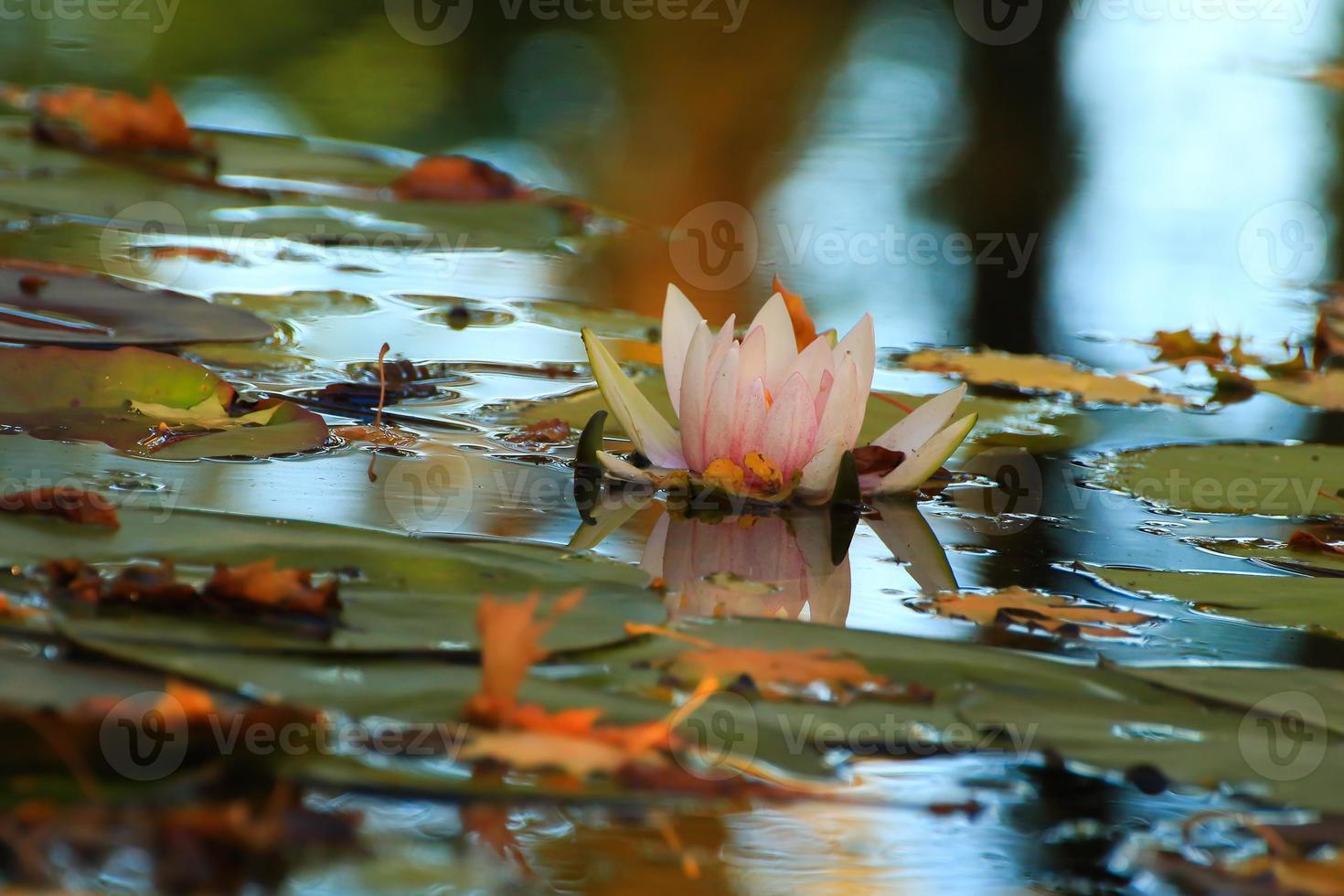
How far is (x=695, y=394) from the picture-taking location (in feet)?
5.89

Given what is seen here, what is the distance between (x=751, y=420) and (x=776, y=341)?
0.11 metres

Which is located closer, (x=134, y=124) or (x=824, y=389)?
(x=824, y=389)

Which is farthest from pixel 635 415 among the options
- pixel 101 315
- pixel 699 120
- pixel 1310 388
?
pixel 699 120

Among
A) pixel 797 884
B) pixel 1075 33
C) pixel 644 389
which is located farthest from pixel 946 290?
pixel 1075 33

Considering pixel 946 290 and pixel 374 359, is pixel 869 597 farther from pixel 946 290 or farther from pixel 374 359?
pixel 946 290

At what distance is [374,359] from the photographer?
7.54 ft

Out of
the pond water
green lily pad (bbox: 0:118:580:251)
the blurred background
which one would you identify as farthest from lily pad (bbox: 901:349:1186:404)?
green lily pad (bbox: 0:118:580:251)

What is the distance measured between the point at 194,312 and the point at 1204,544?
148cm

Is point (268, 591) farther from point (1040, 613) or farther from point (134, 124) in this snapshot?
point (134, 124)

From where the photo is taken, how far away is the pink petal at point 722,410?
5.75 feet

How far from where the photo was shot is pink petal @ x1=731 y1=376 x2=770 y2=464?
1773mm

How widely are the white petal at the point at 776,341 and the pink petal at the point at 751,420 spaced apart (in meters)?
0.04

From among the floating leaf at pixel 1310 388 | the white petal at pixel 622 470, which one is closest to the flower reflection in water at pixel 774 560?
the white petal at pixel 622 470

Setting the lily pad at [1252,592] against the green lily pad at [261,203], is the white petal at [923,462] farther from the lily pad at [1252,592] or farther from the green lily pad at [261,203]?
the green lily pad at [261,203]
